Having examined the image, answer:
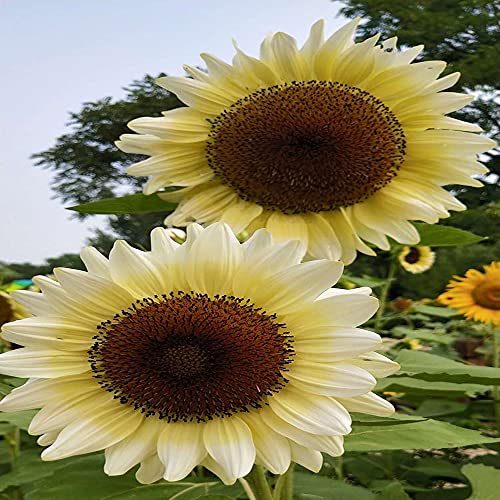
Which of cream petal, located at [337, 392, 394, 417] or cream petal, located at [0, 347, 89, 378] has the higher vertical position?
cream petal, located at [337, 392, 394, 417]

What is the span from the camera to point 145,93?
1266 cm

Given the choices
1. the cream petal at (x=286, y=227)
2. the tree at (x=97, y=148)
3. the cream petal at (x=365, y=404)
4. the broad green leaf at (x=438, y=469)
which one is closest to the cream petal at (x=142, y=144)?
the cream petal at (x=286, y=227)

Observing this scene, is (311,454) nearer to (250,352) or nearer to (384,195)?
(250,352)

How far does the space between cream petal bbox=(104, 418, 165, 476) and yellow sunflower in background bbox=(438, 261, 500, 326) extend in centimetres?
98

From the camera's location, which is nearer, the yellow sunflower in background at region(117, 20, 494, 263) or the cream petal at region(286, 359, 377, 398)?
the cream petal at region(286, 359, 377, 398)

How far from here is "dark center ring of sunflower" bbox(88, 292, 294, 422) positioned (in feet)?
1.61

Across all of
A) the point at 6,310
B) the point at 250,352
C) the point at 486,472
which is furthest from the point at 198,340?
the point at 6,310

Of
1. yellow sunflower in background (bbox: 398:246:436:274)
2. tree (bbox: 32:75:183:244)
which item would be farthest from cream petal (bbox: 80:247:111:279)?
tree (bbox: 32:75:183:244)

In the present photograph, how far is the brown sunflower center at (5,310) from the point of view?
45.9 inches

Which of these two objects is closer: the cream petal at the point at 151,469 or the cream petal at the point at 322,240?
the cream petal at the point at 151,469

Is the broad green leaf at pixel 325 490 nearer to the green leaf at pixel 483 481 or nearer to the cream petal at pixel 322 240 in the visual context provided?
the green leaf at pixel 483 481

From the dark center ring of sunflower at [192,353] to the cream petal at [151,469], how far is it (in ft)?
0.10

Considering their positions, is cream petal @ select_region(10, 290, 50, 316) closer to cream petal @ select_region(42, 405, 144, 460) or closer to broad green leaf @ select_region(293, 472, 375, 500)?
cream petal @ select_region(42, 405, 144, 460)

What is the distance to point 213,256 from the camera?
481 millimetres
